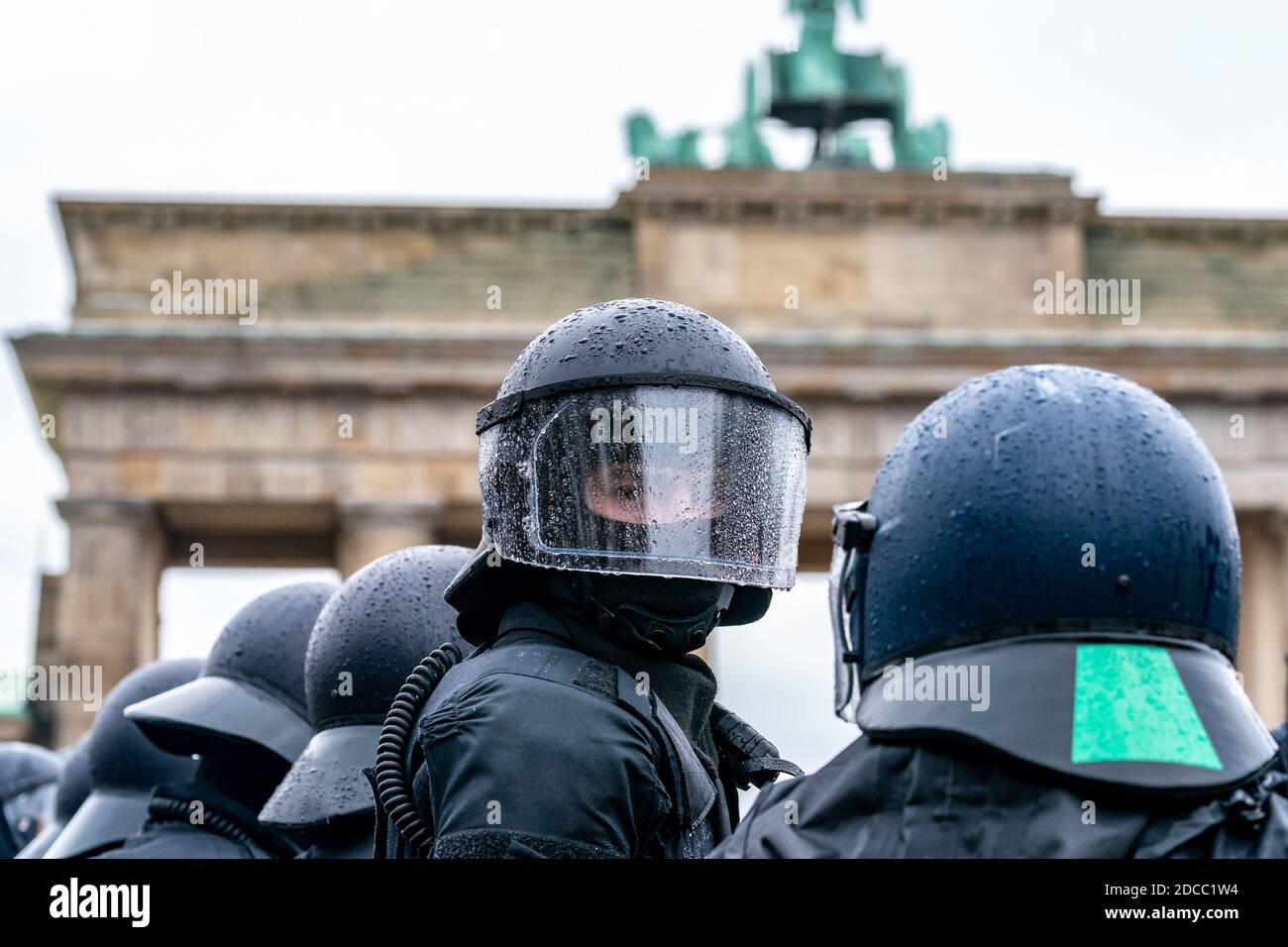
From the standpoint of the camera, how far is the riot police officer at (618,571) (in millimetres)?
2879

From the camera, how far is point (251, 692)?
17.7 ft

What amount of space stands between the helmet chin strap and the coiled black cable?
0.30 m

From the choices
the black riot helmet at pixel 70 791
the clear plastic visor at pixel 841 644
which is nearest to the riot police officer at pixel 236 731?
the black riot helmet at pixel 70 791

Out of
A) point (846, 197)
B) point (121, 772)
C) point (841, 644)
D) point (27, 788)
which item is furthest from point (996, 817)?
point (846, 197)

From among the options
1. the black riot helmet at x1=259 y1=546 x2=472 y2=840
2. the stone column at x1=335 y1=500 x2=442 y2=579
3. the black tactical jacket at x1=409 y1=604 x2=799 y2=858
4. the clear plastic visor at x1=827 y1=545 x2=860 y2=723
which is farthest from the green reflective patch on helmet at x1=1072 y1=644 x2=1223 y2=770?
the stone column at x1=335 y1=500 x2=442 y2=579

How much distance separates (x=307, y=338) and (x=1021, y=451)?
31.0 metres

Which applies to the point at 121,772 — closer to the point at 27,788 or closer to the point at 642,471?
the point at 642,471

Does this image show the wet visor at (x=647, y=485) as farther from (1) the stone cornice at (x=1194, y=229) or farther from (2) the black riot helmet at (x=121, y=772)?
(1) the stone cornice at (x=1194, y=229)

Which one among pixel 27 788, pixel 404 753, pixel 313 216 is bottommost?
pixel 27 788

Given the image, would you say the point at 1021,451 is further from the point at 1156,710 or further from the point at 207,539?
the point at 207,539

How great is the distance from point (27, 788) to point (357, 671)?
6.66 m

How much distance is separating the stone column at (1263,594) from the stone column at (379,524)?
38.8 ft

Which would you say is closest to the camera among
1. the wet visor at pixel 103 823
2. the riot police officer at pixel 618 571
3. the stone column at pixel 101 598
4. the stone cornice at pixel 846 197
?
the riot police officer at pixel 618 571

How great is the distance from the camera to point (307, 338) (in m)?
32.9
